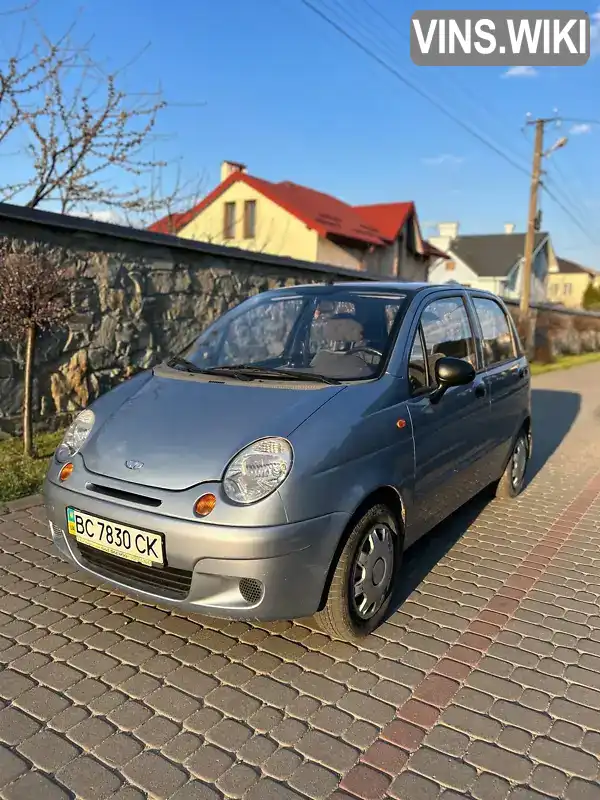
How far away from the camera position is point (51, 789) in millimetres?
2154

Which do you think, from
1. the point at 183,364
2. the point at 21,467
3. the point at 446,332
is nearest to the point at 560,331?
the point at 446,332

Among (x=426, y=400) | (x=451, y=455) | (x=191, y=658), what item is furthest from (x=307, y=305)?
(x=191, y=658)

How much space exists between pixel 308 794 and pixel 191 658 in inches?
37.6

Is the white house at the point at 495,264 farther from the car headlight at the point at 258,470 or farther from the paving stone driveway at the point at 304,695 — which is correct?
the car headlight at the point at 258,470

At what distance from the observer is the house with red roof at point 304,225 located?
28359mm

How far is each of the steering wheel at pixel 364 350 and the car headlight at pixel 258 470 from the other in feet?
3.27

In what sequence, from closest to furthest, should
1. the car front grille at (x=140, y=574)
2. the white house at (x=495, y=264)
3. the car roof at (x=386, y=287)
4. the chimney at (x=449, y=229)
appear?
the car front grille at (x=140, y=574) < the car roof at (x=386, y=287) < the white house at (x=495, y=264) < the chimney at (x=449, y=229)

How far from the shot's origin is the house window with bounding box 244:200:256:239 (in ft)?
97.2

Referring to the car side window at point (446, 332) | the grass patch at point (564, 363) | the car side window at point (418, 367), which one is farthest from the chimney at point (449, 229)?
the car side window at point (418, 367)

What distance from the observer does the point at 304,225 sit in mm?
28250

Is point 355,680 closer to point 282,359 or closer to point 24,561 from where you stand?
point 282,359

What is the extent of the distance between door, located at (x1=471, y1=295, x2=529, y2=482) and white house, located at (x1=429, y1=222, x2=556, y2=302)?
141 feet

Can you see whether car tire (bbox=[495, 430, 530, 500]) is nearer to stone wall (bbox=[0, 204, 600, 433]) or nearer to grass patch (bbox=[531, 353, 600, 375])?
stone wall (bbox=[0, 204, 600, 433])

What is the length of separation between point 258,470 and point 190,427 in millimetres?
441
